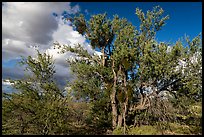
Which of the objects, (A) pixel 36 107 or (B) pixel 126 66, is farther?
(B) pixel 126 66

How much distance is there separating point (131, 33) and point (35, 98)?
38.3ft

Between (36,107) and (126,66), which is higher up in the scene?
(126,66)

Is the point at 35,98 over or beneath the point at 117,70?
beneath

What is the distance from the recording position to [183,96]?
2558 cm

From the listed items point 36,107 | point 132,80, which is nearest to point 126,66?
point 132,80

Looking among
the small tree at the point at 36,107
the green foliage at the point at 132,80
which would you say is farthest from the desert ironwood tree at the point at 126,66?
the small tree at the point at 36,107

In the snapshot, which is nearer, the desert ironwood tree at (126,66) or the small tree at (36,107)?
the small tree at (36,107)

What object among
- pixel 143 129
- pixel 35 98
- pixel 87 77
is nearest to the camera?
pixel 35 98

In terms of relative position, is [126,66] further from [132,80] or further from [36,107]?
[36,107]

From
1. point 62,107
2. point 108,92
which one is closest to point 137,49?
point 108,92

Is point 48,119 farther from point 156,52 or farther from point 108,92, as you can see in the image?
point 156,52

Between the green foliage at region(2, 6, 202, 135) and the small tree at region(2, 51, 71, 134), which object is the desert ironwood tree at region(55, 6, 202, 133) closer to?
the green foliage at region(2, 6, 202, 135)

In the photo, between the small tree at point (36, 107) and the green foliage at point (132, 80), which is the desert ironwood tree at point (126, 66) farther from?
the small tree at point (36, 107)

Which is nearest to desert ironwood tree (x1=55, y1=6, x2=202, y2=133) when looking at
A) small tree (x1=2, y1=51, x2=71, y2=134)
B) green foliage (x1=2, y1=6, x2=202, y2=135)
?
green foliage (x1=2, y1=6, x2=202, y2=135)
